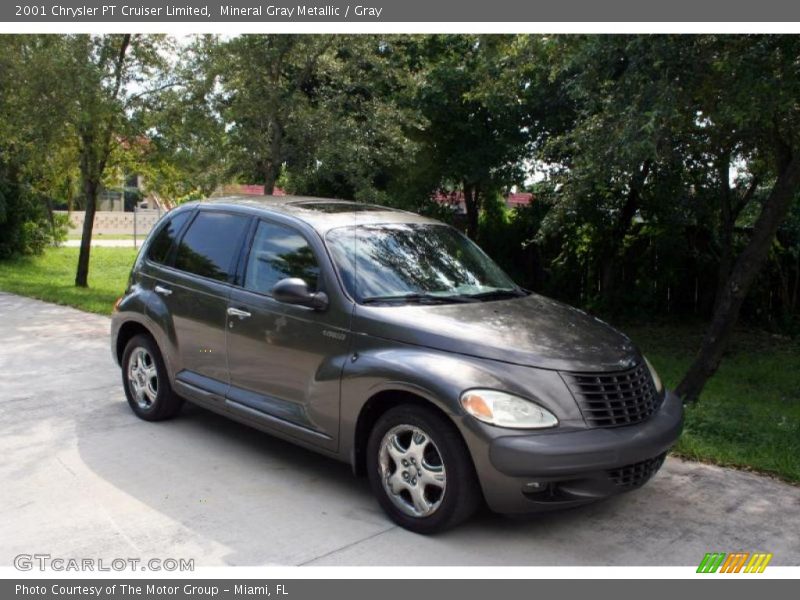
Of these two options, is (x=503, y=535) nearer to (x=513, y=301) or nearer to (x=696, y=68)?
(x=513, y=301)

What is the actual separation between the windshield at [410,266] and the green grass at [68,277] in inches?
333

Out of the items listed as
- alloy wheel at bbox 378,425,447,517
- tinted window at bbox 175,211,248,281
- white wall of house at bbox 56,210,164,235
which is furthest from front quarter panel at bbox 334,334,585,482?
white wall of house at bbox 56,210,164,235

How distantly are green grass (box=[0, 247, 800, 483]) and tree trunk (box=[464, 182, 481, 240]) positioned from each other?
3779 millimetres

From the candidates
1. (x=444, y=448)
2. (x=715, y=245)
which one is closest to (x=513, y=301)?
(x=444, y=448)

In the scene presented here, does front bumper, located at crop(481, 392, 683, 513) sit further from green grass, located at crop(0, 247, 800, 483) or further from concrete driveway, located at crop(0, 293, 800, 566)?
green grass, located at crop(0, 247, 800, 483)

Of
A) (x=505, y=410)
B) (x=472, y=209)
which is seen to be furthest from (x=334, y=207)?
(x=472, y=209)

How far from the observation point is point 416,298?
4957mm

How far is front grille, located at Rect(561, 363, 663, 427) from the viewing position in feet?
13.8

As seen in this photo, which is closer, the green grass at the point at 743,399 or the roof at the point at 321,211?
the roof at the point at 321,211

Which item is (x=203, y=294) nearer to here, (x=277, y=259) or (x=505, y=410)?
(x=277, y=259)

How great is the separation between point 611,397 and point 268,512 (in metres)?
2.03

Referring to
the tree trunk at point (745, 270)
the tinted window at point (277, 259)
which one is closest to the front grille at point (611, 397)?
the tinted window at point (277, 259)

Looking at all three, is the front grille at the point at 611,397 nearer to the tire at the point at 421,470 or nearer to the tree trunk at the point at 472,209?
the tire at the point at 421,470

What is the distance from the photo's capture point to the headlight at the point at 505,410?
13.3ft
